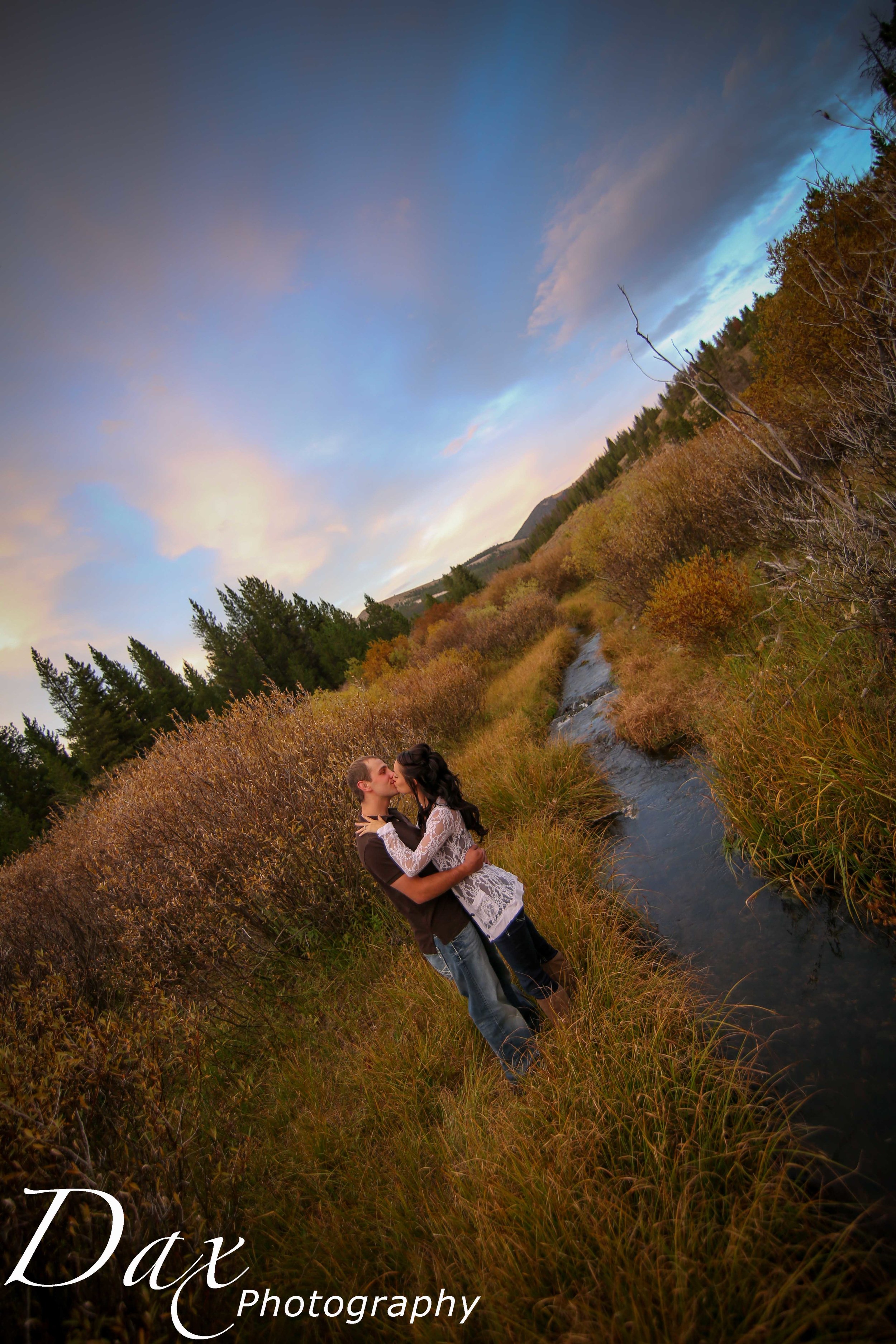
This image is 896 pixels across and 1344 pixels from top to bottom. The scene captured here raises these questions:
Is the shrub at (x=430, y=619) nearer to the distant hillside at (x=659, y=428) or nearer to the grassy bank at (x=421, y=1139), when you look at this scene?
the distant hillside at (x=659, y=428)

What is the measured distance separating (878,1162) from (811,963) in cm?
111

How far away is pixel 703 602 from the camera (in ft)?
21.7

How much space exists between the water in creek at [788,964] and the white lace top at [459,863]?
1.63 metres

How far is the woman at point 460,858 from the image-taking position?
2506 mm

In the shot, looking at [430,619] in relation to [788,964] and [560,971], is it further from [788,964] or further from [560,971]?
[788,964]

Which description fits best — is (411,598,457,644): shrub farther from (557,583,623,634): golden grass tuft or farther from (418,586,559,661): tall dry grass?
(557,583,623,634): golden grass tuft

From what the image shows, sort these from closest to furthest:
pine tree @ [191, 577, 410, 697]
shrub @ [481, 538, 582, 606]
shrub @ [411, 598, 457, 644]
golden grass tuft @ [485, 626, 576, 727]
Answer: golden grass tuft @ [485, 626, 576, 727] < shrub @ [481, 538, 582, 606] < shrub @ [411, 598, 457, 644] < pine tree @ [191, 577, 410, 697]

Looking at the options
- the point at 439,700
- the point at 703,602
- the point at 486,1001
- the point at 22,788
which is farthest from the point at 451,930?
the point at 22,788

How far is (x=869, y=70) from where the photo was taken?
4.98m

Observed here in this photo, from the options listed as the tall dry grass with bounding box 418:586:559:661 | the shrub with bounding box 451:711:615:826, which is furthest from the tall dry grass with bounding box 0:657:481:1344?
the tall dry grass with bounding box 418:586:559:661

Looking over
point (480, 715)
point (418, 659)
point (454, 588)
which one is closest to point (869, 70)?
point (480, 715)

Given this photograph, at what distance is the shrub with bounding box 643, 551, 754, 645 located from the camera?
21.2 feet

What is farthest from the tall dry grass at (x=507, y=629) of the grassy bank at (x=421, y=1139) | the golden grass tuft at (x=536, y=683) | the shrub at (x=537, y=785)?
the grassy bank at (x=421, y=1139)

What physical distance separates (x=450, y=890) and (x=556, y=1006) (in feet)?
3.35
